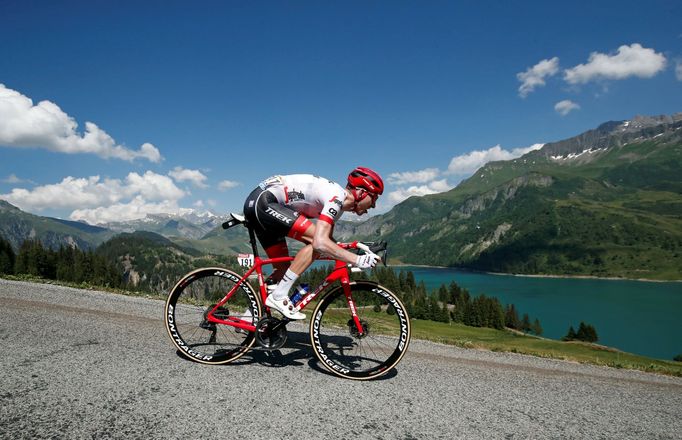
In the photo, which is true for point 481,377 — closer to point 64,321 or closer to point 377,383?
point 377,383

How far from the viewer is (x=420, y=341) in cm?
1264

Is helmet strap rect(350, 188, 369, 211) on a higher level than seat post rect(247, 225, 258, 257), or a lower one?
higher

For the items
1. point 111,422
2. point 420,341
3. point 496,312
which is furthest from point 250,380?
point 496,312

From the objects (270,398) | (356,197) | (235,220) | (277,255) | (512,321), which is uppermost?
(356,197)

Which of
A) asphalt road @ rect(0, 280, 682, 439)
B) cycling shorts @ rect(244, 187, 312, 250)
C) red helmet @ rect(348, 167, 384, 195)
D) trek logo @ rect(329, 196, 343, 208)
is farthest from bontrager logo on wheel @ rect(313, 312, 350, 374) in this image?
red helmet @ rect(348, 167, 384, 195)

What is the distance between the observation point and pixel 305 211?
6.76 meters

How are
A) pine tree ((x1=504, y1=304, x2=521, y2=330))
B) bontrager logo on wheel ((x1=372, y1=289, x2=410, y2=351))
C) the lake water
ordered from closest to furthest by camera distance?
bontrager logo on wheel ((x1=372, y1=289, x2=410, y2=351))
the lake water
pine tree ((x1=504, y1=304, x2=521, y2=330))

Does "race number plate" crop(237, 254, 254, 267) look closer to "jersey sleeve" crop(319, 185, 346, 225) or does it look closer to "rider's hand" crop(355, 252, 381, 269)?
Result: "jersey sleeve" crop(319, 185, 346, 225)

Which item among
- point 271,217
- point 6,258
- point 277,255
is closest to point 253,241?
point 277,255

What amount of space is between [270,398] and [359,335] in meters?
2.36

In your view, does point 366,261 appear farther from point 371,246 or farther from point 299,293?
point 299,293

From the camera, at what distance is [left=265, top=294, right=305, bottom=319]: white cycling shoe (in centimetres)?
640

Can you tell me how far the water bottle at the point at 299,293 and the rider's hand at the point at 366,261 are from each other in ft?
3.75

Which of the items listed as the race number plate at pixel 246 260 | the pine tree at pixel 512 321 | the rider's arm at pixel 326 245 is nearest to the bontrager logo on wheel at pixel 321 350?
the rider's arm at pixel 326 245
